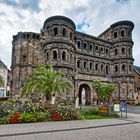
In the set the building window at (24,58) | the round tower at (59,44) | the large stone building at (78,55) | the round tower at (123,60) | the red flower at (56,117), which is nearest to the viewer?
the red flower at (56,117)

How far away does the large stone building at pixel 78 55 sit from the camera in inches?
1544

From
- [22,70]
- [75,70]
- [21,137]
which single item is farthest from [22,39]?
[21,137]

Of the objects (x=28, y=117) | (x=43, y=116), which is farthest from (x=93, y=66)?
(x=28, y=117)

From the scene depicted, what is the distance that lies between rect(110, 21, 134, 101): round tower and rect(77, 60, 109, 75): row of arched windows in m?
2.43

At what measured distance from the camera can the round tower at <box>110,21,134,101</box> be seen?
4750 centimetres

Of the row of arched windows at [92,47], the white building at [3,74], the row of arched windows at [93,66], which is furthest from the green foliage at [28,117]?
the white building at [3,74]

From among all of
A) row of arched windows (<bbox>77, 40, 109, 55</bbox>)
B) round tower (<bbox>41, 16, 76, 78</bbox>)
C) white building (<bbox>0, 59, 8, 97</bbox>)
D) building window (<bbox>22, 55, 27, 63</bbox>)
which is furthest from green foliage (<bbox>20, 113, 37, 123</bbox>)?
white building (<bbox>0, 59, 8, 97</bbox>)

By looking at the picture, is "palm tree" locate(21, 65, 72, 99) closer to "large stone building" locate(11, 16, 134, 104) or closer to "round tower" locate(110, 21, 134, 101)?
"large stone building" locate(11, 16, 134, 104)

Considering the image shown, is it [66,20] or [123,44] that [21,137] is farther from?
[123,44]

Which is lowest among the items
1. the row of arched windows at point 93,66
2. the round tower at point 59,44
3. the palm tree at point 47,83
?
the palm tree at point 47,83

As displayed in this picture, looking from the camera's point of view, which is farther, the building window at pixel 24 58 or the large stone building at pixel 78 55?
the building window at pixel 24 58

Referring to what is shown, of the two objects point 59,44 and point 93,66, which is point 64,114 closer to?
point 59,44

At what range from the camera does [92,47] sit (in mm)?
46625

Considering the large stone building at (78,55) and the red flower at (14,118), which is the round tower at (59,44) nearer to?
the large stone building at (78,55)
